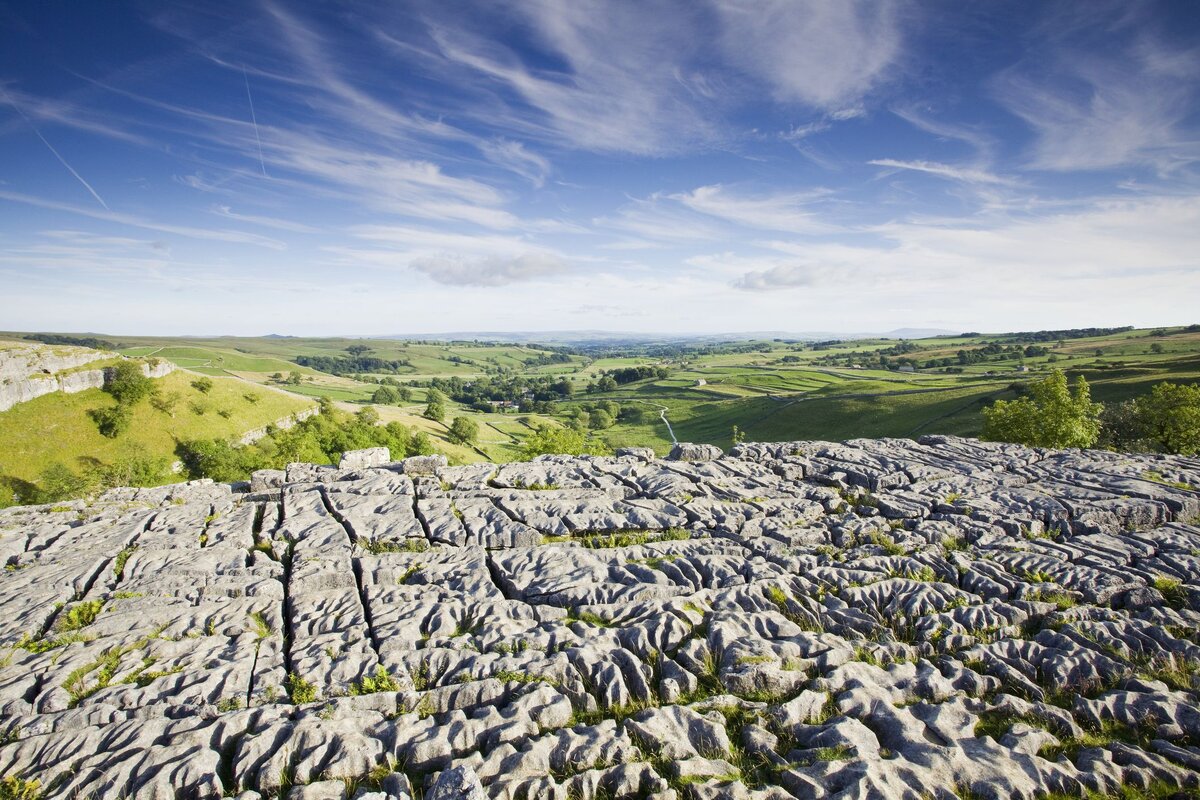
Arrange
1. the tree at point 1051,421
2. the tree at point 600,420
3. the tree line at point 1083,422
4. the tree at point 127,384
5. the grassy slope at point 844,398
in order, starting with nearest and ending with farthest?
the tree at point 1051,421
the tree line at point 1083,422
the tree at point 127,384
the grassy slope at point 844,398
the tree at point 600,420

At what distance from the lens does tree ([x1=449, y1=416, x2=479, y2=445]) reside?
123 m

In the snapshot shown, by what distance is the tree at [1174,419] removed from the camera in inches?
1804

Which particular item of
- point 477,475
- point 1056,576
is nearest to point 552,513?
point 477,475

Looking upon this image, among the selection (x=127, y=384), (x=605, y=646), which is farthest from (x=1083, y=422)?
(x=127, y=384)

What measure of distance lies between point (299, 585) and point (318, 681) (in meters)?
5.22

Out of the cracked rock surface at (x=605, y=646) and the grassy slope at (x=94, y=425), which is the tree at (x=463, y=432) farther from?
the cracked rock surface at (x=605, y=646)

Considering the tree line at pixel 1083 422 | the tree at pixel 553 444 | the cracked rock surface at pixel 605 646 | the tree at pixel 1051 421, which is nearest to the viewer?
the cracked rock surface at pixel 605 646

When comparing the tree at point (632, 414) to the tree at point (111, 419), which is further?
the tree at point (632, 414)

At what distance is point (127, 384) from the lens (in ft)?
305

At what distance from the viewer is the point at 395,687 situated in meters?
12.0

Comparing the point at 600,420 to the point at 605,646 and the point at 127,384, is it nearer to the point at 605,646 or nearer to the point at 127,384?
the point at 127,384

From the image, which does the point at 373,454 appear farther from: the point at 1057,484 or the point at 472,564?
the point at 1057,484

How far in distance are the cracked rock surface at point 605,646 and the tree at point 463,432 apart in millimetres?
100174

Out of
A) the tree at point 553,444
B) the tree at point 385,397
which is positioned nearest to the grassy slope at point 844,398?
the tree at point 385,397
